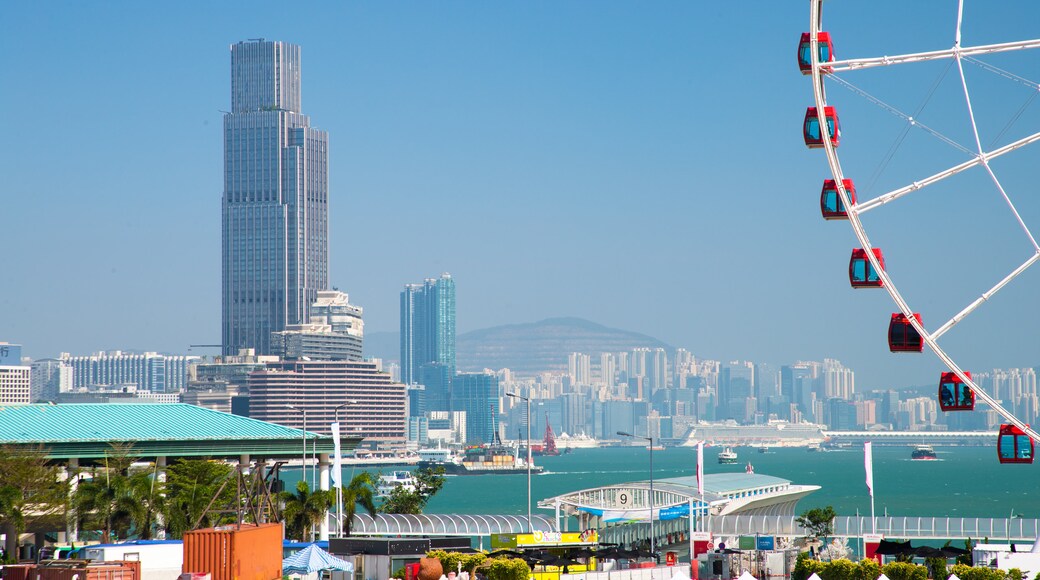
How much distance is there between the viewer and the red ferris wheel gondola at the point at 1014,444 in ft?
141

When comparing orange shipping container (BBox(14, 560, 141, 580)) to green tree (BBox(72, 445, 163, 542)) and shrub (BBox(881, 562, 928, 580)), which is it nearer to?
shrub (BBox(881, 562, 928, 580))

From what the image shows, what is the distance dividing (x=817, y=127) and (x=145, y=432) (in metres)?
43.8

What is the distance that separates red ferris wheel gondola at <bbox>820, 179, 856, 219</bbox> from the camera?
142 ft

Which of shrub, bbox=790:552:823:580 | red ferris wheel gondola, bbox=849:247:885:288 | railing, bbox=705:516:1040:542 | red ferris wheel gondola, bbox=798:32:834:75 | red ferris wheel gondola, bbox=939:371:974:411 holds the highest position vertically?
red ferris wheel gondola, bbox=798:32:834:75

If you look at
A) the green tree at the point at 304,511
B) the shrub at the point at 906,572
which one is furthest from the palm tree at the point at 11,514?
the shrub at the point at 906,572

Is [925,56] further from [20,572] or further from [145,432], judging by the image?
[145,432]

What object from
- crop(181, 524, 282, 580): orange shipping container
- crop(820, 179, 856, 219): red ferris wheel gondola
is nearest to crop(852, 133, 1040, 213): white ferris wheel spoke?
crop(820, 179, 856, 219): red ferris wheel gondola

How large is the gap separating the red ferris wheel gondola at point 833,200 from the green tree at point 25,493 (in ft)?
122

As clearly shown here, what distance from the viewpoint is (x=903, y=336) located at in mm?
43281

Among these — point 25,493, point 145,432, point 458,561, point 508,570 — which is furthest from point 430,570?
point 145,432

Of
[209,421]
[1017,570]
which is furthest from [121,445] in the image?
[1017,570]

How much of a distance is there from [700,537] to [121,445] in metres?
29.1

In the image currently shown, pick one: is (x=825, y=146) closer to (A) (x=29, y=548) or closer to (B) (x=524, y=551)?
(B) (x=524, y=551)

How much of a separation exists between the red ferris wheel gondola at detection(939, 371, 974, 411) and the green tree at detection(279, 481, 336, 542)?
3605cm
